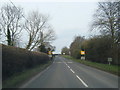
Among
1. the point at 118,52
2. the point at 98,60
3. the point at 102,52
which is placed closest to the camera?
the point at 118,52

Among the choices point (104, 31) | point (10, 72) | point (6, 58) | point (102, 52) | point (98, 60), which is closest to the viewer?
point (6, 58)

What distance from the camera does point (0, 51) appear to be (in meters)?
11.8

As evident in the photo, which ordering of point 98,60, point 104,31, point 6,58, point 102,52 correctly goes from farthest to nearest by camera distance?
1. point 98,60
2. point 102,52
3. point 104,31
4. point 6,58

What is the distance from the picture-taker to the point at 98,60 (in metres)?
46.3

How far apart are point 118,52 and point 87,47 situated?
1933 centimetres

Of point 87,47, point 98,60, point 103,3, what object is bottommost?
point 98,60

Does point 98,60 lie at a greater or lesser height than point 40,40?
lesser

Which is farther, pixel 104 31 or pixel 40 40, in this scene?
pixel 40 40

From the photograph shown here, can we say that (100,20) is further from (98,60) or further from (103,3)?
(98,60)

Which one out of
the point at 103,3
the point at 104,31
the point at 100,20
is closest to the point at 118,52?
the point at 104,31

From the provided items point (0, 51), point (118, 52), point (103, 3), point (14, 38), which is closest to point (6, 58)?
point (0, 51)

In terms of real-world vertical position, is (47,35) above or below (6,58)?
above

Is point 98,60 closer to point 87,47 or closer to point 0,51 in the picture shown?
point 87,47

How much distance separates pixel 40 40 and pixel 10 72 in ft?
119
